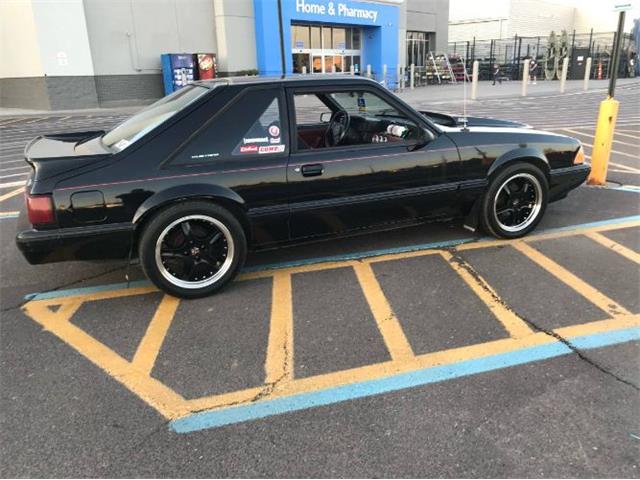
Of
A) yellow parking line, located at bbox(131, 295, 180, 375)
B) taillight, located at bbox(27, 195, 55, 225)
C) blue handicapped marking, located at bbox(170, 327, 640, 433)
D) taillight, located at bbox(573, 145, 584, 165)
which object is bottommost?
blue handicapped marking, located at bbox(170, 327, 640, 433)

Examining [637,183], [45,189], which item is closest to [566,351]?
[45,189]

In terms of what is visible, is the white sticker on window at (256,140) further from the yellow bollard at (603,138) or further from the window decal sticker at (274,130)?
the yellow bollard at (603,138)

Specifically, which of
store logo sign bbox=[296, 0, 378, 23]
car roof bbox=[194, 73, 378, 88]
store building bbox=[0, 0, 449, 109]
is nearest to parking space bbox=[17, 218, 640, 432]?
car roof bbox=[194, 73, 378, 88]

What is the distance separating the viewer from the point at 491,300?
3.74 meters

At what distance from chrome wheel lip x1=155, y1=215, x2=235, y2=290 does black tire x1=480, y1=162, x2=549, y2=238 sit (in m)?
2.27

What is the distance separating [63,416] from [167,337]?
2.75ft

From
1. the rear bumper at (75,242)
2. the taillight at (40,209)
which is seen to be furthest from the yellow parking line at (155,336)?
the taillight at (40,209)

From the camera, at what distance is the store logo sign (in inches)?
1013

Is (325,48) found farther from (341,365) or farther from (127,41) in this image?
(341,365)

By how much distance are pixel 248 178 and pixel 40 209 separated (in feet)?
4.45

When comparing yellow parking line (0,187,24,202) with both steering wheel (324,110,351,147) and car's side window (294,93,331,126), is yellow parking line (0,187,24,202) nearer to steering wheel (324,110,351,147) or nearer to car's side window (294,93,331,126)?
car's side window (294,93,331,126)

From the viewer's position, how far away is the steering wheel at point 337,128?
483cm

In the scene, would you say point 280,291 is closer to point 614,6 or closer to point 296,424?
point 296,424

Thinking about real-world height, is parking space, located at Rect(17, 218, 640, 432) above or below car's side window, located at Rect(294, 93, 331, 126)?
below
